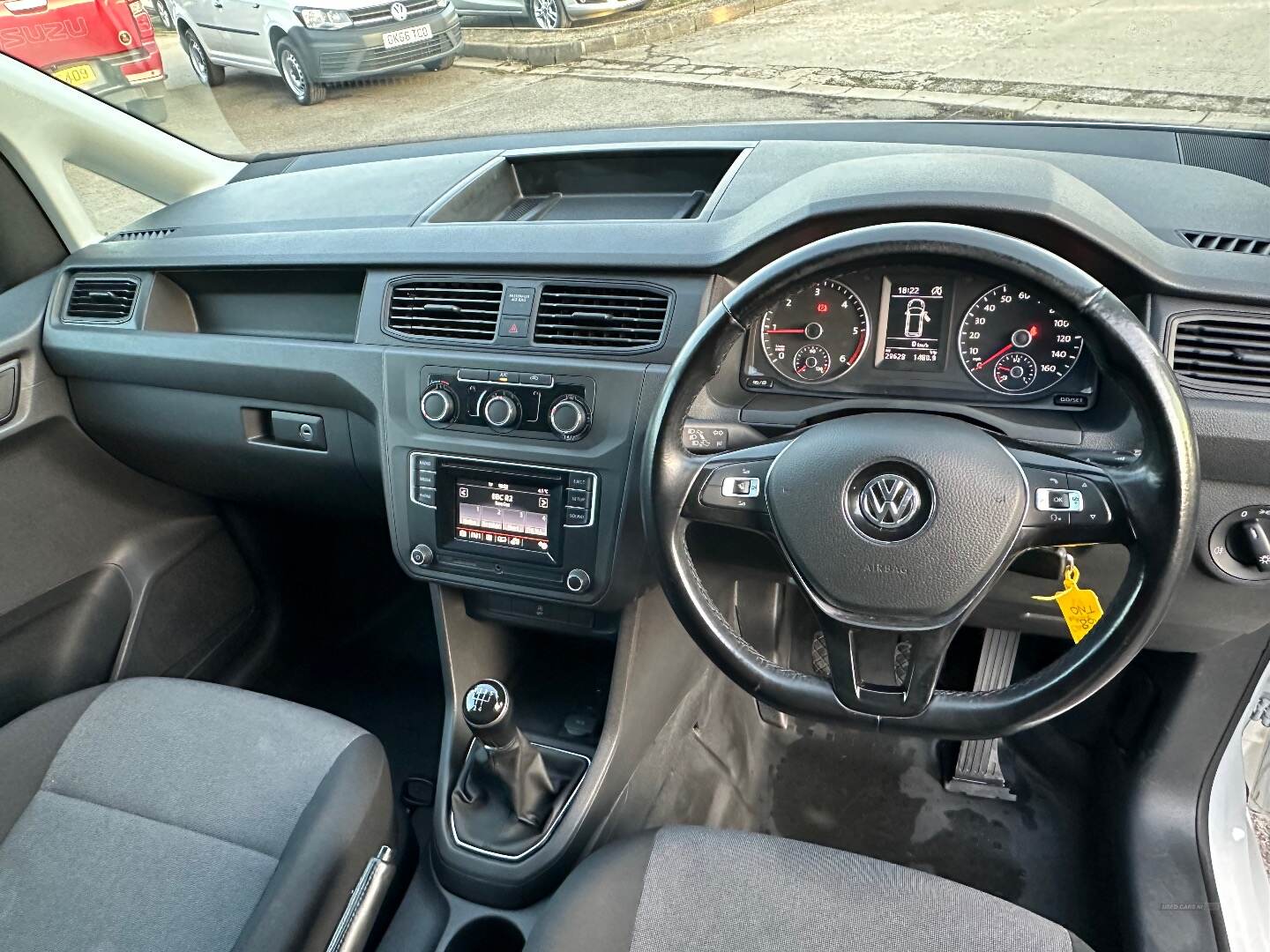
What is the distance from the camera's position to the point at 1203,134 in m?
1.72

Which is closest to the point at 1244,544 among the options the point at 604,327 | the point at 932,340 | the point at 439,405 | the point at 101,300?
the point at 932,340

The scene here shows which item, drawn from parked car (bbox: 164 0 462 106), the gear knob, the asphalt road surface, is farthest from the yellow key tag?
parked car (bbox: 164 0 462 106)

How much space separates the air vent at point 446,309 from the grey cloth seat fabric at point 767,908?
33.7 inches

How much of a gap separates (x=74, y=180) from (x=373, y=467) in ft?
3.32

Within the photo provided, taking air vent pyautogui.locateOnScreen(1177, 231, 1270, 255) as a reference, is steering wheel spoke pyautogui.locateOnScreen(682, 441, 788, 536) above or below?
below

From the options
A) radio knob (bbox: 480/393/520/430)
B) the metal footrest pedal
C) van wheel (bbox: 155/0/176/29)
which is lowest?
the metal footrest pedal

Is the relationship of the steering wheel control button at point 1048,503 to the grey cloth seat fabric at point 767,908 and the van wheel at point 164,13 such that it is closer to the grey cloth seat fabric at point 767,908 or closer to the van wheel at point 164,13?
the grey cloth seat fabric at point 767,908

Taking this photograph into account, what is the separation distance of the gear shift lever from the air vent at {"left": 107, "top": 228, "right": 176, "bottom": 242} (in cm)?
129

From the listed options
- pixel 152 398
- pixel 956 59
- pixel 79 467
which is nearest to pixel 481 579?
pixel 152 398

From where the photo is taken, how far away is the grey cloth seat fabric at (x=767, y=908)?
1.27 meters

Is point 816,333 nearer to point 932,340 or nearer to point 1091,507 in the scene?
point 932,340

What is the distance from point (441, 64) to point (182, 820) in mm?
1751

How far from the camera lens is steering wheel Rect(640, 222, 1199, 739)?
3.56 feet

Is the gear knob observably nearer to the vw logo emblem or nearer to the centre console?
A: the centre console
